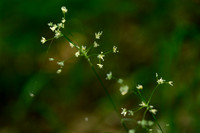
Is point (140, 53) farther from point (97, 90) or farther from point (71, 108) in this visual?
point (71, 108)

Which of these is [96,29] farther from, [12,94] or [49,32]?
[12,94]

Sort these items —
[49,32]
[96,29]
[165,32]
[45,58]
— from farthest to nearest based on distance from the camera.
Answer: [45,58] < [49,32] < [96,29] < [165,32]

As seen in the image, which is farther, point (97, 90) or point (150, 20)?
point (97, 90)

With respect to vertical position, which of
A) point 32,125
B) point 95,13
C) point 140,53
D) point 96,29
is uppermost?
point 95,13

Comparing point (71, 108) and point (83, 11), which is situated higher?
point (83, 11)

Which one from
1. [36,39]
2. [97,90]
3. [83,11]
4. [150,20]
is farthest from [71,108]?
[150,20]

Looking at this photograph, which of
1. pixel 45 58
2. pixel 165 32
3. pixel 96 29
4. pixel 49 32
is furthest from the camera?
pixel 45 58

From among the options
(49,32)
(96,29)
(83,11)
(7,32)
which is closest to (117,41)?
(96,29)
